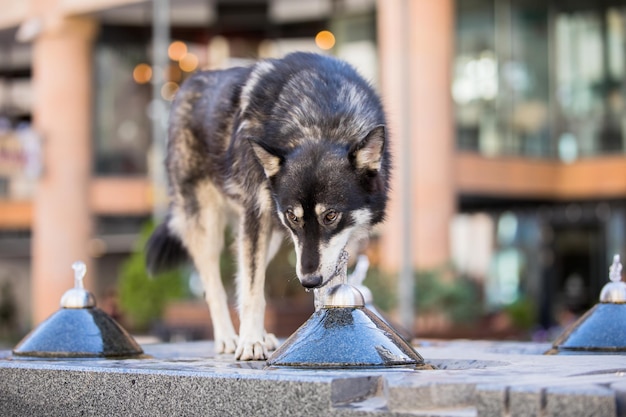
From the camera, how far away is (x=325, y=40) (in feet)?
134

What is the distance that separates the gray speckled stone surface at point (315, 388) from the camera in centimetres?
438

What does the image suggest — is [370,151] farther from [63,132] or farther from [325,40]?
[325,40]

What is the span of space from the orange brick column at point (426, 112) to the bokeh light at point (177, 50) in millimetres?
14486

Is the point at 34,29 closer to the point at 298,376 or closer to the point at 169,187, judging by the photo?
the point at 169,187

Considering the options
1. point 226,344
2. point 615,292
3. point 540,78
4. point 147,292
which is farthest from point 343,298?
point 540,78

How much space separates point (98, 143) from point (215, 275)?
125 feet

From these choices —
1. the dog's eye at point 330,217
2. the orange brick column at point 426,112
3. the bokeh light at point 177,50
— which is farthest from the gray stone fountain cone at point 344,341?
the bokeh light at point 177,50

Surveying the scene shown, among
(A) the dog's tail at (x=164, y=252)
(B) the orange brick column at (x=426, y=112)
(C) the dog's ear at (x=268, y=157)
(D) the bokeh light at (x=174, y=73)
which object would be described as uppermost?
(D) the bokeh light at (x=174, y=73)

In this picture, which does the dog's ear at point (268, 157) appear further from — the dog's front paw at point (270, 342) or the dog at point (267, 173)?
the dog's front paw at point (270, 342)

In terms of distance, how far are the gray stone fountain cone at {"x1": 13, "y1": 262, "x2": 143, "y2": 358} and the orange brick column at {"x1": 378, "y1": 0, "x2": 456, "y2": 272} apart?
2254 cm

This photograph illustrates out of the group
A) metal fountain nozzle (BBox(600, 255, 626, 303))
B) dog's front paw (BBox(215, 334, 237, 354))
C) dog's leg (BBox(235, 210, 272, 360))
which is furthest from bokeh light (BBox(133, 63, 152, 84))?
metal fountain nozzle (BBox(600, 255, 626, 303))

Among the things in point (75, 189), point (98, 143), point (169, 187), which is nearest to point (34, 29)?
point (75, 189)

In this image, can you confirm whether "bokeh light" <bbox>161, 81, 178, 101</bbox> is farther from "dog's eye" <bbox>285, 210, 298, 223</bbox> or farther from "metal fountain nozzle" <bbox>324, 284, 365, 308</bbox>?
"metal fountain nozzle" <bbox>324, 284, 365, 308</bbox>

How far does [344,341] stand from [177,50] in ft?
132
